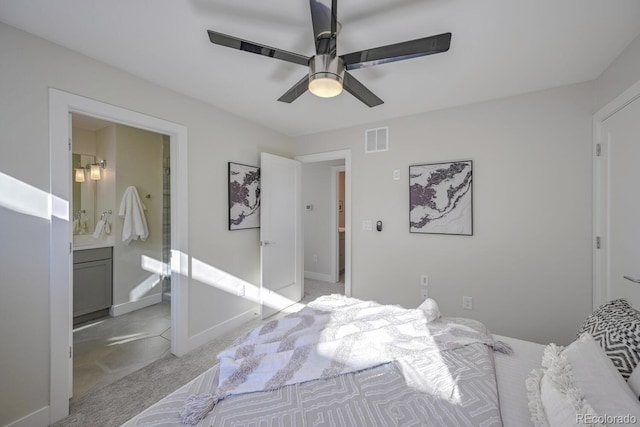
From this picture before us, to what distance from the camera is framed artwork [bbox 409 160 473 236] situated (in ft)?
8.89

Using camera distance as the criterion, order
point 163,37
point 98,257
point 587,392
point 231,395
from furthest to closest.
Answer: point 98,257 < point 163,37 < point 231,395 < point 587,392

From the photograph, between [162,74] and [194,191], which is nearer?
[162,74]

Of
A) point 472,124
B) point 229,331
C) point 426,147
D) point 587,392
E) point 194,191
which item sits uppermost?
point 472,124

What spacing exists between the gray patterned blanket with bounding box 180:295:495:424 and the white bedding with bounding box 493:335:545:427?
0.41ft

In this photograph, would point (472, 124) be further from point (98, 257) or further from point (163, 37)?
point (98, 257)

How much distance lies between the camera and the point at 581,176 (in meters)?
2.28

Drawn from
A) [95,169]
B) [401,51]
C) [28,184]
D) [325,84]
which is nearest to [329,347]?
[325,84]

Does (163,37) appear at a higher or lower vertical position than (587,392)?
higher

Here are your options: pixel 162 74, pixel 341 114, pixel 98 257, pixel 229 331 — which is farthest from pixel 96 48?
pixel 229 331

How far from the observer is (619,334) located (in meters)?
1.05

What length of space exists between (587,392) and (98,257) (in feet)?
14.1

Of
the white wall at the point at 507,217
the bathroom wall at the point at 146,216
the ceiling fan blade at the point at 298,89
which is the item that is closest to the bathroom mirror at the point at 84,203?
the bathroom wall at the point at 146,216

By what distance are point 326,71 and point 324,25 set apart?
8.3 inches

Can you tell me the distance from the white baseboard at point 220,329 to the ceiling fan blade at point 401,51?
109 inches
